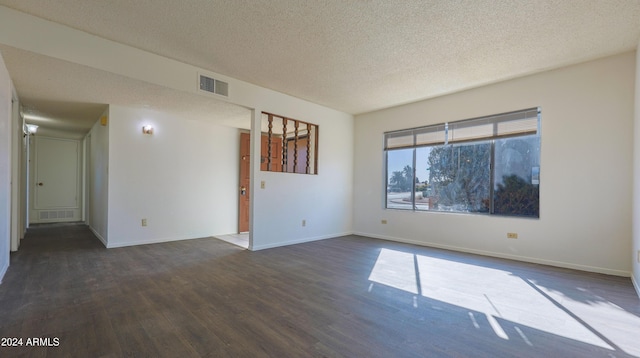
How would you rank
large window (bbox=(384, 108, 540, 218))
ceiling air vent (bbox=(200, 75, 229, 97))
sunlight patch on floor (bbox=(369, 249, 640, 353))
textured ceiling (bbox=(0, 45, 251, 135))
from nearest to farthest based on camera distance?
sunlight patch on floor (bbox=(369, 249, 640, 353)) → textured ceiling (bbox=(0, 45, 251, 135)) → ceiling air vent (bbox=(200, 75, 229, 97)) → large window (bbox=(384, 108, 540, 218))

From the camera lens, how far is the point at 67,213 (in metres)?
8.11

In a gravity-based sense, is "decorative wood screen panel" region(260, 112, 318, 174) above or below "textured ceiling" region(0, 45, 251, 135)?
below

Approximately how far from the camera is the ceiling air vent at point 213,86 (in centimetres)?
423

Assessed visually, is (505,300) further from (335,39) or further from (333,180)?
(333,180)

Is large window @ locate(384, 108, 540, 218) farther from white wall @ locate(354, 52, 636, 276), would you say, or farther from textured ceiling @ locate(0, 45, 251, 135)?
textured ceiling @ locate(0, 45, 251, 135)

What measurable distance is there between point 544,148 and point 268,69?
13.6 ft

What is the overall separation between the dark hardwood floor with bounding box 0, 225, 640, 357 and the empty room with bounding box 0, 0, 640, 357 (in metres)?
0.02

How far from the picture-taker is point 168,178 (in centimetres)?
562

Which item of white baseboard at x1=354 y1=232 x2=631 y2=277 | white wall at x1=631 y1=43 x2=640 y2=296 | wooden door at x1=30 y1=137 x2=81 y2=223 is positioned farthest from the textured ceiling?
white wall at x1=631 y1=43 x2=640 y2=296

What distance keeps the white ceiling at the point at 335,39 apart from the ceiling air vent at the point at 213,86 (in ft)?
0.58

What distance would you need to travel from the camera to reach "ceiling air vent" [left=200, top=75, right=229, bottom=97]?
4.23 meters

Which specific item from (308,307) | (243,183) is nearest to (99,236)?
(243,183)

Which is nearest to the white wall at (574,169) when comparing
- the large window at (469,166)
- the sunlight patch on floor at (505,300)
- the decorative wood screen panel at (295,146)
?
the large window at (469,166)

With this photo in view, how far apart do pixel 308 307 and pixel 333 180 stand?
152 inches
